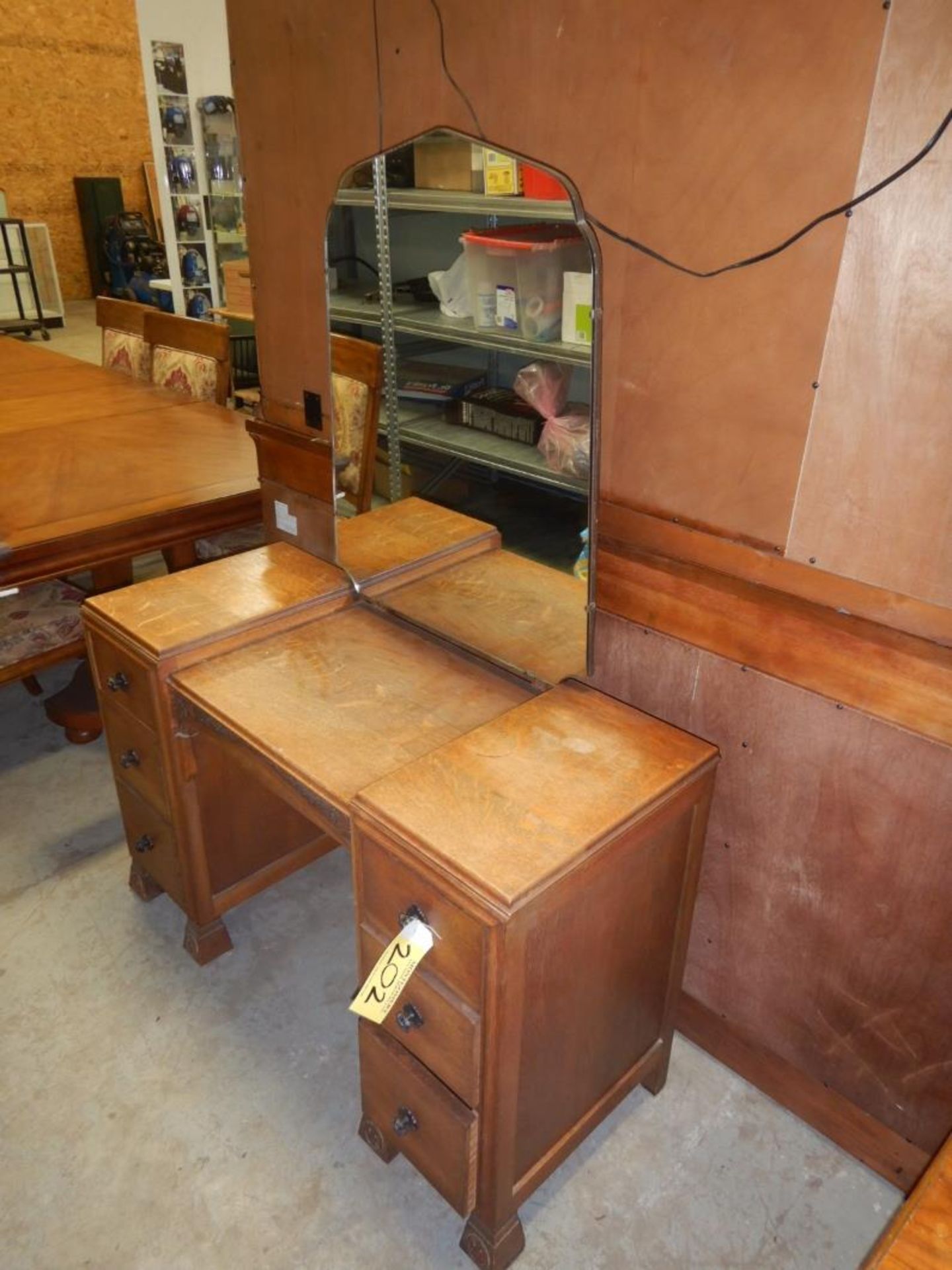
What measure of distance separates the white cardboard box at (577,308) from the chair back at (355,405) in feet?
1.51

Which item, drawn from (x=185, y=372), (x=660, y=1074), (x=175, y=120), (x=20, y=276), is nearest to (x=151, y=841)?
(x=660, y=1074)

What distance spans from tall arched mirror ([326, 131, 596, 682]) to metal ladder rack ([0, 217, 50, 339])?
694cm

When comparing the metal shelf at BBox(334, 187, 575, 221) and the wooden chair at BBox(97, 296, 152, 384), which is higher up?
the metal shelf at BBox(334, 187, 575, 221)

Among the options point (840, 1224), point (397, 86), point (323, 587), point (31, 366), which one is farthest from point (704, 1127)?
point (31, 366)

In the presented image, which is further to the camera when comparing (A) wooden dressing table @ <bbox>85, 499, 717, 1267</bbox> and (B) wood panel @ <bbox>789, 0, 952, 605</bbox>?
(A) wooden dressing table @ <bbox>85, 499, 717, 1267</bbox>

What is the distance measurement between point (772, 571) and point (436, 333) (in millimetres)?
724

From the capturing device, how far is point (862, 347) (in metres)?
0.94

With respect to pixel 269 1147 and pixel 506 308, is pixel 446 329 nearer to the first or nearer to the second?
pixel 506 308

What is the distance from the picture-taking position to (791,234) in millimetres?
950

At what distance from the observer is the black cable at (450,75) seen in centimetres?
116

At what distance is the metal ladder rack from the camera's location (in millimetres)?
7106

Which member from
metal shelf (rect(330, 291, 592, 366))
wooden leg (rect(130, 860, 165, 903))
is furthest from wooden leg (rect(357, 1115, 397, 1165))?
metal shelf (rect(330, 291, 592, 366))

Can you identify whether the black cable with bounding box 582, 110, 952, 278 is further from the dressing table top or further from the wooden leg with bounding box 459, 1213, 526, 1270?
the wooden leg with bounding box 459, 1213, 526, 1270

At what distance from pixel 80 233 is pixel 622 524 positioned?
9.33m
